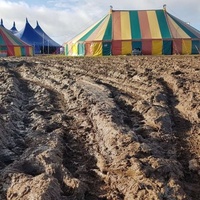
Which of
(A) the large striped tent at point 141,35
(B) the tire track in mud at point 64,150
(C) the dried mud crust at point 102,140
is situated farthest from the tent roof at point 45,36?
(B) the tire track in mud at point 64,150

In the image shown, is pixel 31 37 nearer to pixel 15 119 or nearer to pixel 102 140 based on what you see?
pixel 15 119

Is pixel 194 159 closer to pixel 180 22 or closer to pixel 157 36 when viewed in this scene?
pixel 157 36

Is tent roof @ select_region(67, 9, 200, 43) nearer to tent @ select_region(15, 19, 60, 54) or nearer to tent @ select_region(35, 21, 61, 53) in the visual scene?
tent @ select_region(15, 19, 60, 54)

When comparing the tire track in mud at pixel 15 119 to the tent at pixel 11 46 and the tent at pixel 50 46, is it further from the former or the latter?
the tent at pixel 50 46

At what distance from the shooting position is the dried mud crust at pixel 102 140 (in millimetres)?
4527

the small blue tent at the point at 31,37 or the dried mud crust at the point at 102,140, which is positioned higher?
the small blue tent at the point at 31,37

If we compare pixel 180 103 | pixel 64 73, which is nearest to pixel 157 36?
pixel 64 73

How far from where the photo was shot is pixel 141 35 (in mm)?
27172

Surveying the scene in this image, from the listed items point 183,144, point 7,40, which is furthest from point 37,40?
point 183,144

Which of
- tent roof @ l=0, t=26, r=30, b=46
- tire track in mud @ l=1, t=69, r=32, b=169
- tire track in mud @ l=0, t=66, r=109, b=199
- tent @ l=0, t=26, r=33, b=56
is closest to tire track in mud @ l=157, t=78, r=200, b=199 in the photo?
tire track in mud @ l=0, t=66, r=109, b=199

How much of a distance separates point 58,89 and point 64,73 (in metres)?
2.68

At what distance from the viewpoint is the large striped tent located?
27.1 meters

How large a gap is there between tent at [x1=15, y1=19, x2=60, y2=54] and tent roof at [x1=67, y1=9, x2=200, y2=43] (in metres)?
14.0

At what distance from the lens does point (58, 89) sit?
1062 centimetres
